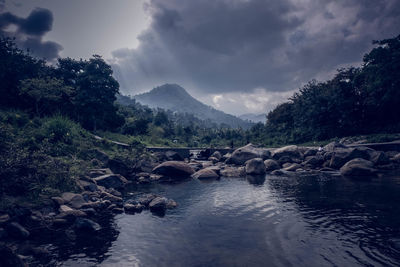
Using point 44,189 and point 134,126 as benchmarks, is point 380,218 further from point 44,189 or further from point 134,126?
point 134,126

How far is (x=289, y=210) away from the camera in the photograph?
12.6 m

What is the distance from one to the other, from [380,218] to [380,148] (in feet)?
78.2

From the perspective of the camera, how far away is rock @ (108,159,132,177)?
22.7 meters

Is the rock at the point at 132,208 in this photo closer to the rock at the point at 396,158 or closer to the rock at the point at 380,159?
the rock at the point at 380,159

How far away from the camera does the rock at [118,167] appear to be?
74.4 feet

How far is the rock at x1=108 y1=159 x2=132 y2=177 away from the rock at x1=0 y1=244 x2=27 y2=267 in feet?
53.3

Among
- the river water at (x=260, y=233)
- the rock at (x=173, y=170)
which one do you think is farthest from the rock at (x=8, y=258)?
the rock at (x=173, y=170)

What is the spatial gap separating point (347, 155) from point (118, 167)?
25.6 m

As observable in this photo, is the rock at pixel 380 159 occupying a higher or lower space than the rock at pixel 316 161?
higher

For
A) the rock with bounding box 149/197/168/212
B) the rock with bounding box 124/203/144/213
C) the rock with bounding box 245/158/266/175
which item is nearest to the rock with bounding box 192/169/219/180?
the rock with bounding box 245/158/266/175

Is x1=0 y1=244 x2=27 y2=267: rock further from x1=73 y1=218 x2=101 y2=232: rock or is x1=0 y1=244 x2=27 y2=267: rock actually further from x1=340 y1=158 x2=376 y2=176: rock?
x1=340 y1=158 x2=376 y2=176: rock

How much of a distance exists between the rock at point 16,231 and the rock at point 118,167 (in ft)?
42.8

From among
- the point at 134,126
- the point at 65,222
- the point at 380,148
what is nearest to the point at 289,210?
the point at 65,222

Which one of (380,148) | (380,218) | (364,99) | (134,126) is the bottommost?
(380,218)
